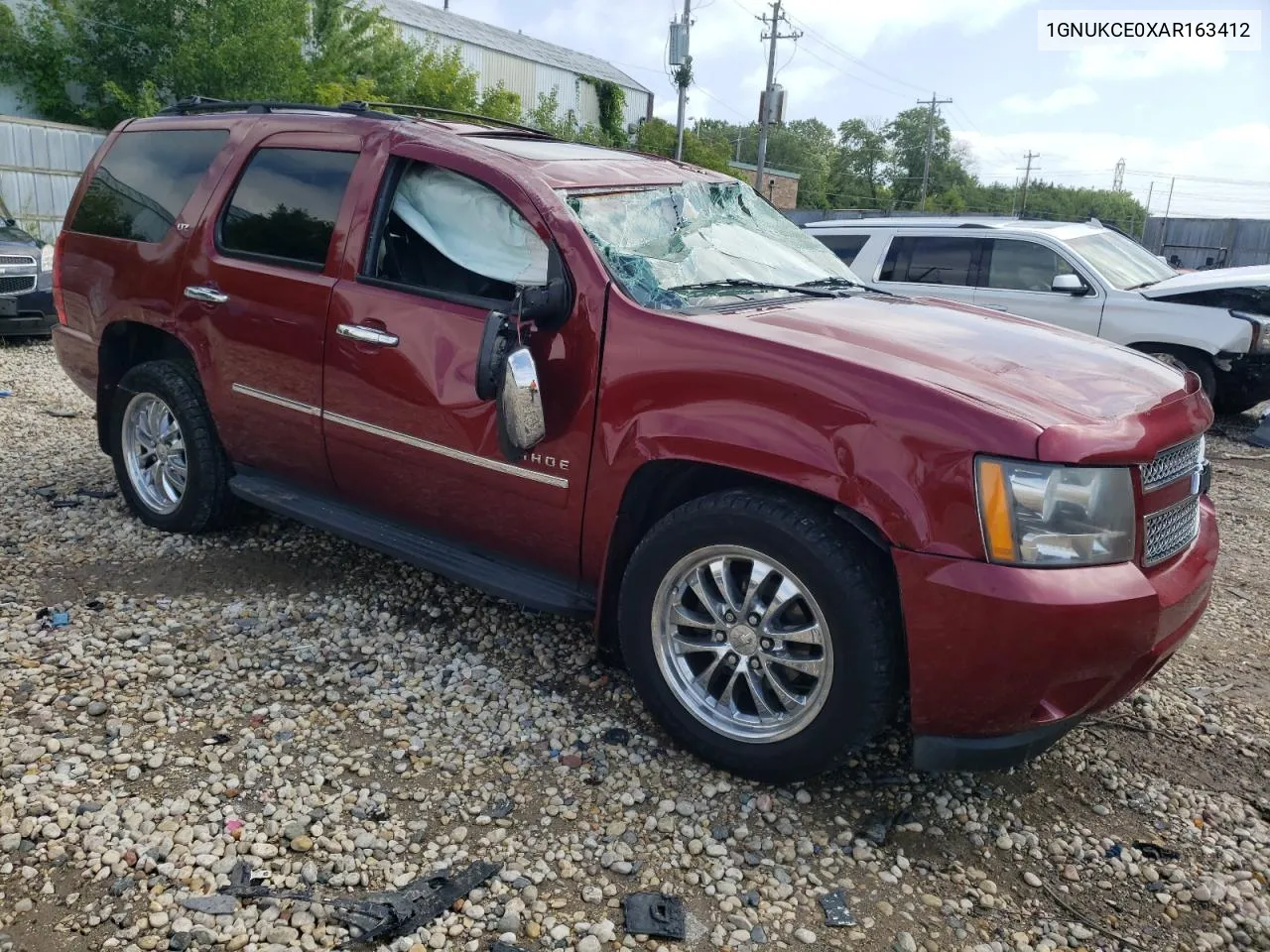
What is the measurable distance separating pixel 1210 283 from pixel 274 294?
7.83m

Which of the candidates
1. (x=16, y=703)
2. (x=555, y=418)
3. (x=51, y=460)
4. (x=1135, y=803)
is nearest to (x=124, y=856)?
(x=16, y=703)

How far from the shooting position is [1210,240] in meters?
25.2

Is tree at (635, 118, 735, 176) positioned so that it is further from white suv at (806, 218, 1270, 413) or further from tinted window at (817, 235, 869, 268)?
white suv at (806, 218, 1270, 413)

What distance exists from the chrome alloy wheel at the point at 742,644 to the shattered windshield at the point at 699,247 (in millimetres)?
858

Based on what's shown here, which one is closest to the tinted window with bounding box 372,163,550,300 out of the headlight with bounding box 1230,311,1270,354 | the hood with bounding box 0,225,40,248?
the headlight with bounding box 1230,311,1270,354

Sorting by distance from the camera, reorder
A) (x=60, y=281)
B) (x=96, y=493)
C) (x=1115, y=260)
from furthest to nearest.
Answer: (x=1115, y=260) → (x=96, y=493) → (x=60, y=281)

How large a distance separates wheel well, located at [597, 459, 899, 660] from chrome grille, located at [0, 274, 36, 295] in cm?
907

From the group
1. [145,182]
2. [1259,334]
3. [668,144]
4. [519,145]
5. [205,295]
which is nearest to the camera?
[519,145]

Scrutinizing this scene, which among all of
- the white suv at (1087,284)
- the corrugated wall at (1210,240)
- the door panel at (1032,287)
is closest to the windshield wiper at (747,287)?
the white suv at (1087,284)

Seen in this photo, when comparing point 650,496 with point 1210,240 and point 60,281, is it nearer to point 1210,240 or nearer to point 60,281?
point 60,281

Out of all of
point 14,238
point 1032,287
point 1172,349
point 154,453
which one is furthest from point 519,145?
point 14,238

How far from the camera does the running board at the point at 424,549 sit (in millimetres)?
3275

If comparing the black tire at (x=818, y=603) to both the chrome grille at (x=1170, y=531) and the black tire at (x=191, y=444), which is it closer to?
the chrome grille at (x=1170, y=531)

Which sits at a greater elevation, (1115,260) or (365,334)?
(1115,260)
